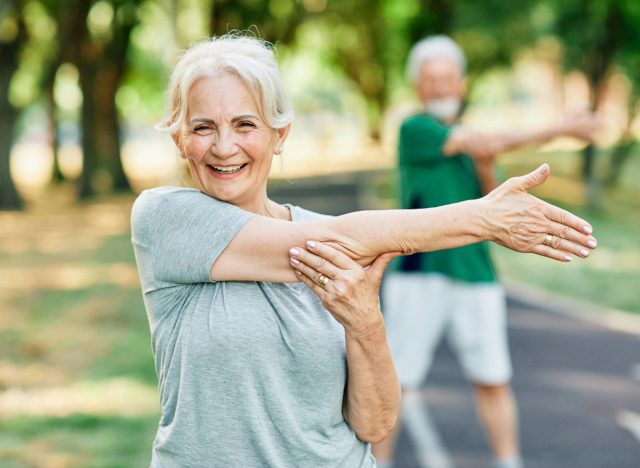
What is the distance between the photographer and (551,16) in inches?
811

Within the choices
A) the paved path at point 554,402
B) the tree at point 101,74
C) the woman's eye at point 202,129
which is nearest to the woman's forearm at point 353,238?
the woman's eye at point 202,129

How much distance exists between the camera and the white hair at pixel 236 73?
7.34ft

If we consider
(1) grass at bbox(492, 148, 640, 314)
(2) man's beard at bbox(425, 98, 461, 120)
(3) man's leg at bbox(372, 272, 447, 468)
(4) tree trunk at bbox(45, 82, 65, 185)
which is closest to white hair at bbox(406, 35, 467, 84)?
(2) man's beard at bbox(425, 98, 461, 120)

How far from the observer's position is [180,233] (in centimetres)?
226

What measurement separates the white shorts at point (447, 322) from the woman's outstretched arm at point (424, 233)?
2837 millimetres

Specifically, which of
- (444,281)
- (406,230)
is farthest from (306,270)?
(444,281)

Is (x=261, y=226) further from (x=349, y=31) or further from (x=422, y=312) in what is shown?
(x=349, y=31)

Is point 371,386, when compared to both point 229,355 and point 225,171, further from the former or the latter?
point 225,171

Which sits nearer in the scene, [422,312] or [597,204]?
[422,312]

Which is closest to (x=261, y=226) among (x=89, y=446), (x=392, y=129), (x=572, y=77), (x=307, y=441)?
(x=307, y=441)

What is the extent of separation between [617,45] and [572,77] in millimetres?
3363

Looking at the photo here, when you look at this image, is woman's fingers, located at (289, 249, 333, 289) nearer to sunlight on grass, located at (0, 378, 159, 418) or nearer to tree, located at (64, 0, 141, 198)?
sunlight on grass, located at (0, 378, 159, 418)

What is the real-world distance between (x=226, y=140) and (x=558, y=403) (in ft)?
16.2

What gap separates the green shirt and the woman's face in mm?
2561
